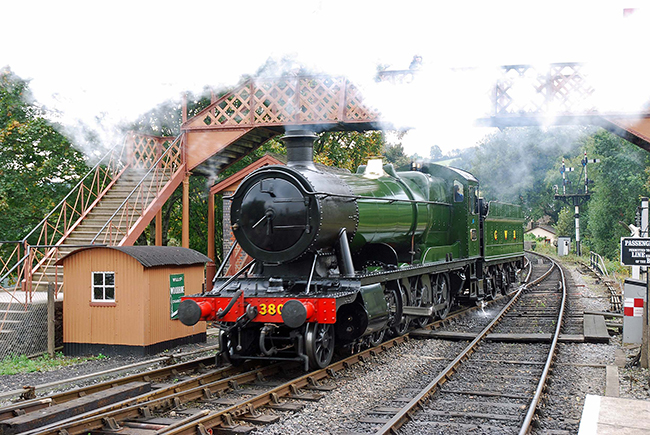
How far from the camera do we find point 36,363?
360 inches

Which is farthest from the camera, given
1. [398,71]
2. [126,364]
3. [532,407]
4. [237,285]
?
[398,71]

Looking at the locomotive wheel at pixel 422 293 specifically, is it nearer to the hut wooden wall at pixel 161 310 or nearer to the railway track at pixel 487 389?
the railway track at pixel 487 389

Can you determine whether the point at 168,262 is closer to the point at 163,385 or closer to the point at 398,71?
the point at 163,385

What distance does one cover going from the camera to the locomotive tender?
25.4 feet

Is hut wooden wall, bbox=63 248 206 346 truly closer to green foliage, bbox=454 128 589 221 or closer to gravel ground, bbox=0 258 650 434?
gravel ground, bbox=0 258 650 434

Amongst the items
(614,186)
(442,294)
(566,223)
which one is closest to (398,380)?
(442,294)

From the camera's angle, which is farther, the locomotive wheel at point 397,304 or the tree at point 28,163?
the tree at point 28,163

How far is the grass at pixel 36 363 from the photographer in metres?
8.59

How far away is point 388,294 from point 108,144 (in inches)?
322

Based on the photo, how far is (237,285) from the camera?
8.28 metres

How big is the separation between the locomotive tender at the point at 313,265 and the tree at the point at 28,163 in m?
7.58

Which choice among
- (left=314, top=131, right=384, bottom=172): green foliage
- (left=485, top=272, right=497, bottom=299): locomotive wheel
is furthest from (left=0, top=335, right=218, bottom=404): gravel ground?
(left=314, top=131, right=384, bottom=172): green foliage

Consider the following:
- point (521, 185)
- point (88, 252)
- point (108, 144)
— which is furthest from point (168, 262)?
point (521, 185)

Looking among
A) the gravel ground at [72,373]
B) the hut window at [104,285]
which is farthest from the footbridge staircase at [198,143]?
the gravel ground at [72,373]
